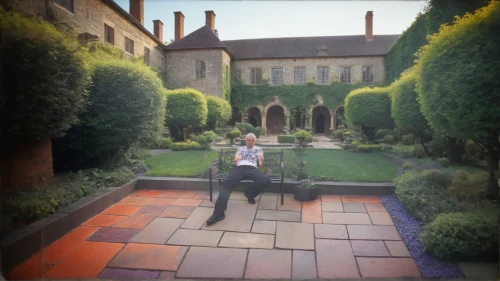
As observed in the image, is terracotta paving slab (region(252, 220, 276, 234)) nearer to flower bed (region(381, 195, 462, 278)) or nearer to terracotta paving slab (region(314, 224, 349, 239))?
terracotta paving slab (region(314, 224, 349, 239))

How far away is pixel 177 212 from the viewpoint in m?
4.09

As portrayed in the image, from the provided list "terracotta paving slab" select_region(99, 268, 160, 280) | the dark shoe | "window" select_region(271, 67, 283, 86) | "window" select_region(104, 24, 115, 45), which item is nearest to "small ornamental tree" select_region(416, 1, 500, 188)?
the dark shoe

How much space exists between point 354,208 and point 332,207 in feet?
1.07

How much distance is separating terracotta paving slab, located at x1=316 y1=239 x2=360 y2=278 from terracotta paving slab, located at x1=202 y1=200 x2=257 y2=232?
3.13ft

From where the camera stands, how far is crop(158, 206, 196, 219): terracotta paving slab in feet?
12.9

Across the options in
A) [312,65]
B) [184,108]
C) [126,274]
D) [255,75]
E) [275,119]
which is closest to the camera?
[126,274]

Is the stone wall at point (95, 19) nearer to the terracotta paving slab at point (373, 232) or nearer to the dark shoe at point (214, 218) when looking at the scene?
the dark shoe at point (214, 218)

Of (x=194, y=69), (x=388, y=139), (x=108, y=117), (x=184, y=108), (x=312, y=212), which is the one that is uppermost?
(x=194, y=69)

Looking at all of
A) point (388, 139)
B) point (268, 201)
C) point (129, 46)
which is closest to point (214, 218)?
point (268, 201)

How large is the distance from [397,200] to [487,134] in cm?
157

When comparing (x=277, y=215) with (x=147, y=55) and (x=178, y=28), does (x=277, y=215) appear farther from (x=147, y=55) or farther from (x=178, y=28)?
(x=178, y=28)

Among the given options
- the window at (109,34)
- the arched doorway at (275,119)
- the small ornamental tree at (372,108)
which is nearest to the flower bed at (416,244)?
the small ornamental tree at (372,108)

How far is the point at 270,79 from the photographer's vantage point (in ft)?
88.1

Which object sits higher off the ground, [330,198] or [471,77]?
[471,77]
